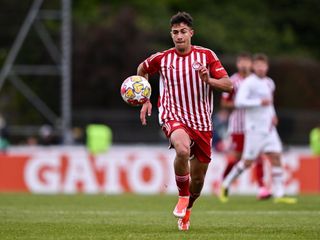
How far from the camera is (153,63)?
11.6m

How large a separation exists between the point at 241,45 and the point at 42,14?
82.9ft

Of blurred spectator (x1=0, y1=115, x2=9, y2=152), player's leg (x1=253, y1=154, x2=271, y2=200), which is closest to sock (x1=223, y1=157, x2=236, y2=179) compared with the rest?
player's leg (x1=253, y1=154, x2=271, y2=200)

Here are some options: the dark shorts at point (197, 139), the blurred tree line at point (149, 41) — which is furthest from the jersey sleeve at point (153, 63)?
the blurred tree line at point (149, 41)

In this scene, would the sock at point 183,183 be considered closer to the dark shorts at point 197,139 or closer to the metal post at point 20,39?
the dark shorts at point 197,139

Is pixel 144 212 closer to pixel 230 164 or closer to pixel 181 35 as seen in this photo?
pixel 181 35

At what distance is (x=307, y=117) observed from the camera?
114ft

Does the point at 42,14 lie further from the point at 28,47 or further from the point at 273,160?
the point at 273,160

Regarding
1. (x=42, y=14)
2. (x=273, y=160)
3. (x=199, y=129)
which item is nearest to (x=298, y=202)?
(x=273, y=160)

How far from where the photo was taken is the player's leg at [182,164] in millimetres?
10859

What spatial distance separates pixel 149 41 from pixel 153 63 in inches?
1419

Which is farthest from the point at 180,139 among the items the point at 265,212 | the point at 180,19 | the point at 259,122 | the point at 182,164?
the point at 259,122

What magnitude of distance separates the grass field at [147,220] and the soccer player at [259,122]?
3.44ft

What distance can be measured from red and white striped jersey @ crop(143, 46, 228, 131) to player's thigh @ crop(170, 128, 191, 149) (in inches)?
8.7

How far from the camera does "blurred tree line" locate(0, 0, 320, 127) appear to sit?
31844 millimetres
